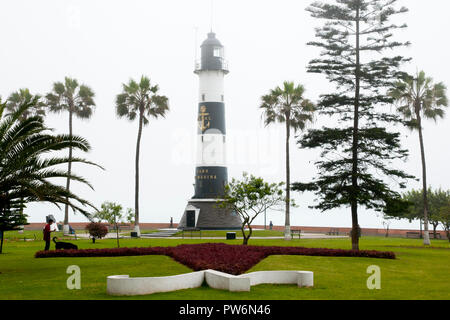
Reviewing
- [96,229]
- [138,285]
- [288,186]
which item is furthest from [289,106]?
[138,285]

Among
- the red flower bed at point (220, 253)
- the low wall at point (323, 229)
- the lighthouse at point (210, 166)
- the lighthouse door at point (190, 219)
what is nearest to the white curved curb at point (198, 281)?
the red flower bed at point (220, 253)

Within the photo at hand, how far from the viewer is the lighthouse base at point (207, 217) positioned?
49656 millimetres

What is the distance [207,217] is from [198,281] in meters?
36.0

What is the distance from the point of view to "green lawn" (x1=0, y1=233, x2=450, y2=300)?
12648 mm

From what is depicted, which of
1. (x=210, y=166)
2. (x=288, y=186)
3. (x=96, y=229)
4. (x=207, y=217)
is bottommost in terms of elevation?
(x=96, y=229)

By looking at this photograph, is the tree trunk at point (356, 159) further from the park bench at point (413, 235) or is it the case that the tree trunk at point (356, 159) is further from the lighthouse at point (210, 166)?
Answer: the park bench at point (413, 235)

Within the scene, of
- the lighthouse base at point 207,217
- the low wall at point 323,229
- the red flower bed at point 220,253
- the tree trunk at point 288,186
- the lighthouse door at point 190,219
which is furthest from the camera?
the low wall at point 323,229

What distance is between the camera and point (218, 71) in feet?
170

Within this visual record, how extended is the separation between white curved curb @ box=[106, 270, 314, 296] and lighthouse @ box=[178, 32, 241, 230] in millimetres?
34529

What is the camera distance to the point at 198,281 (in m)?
14.0

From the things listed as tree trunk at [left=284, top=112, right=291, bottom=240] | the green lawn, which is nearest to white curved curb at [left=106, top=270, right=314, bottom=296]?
the green lawn

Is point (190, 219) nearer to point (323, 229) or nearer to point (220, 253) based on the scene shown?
point (323, 229)

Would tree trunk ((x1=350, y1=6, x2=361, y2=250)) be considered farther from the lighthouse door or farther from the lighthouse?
the lighthouse door
